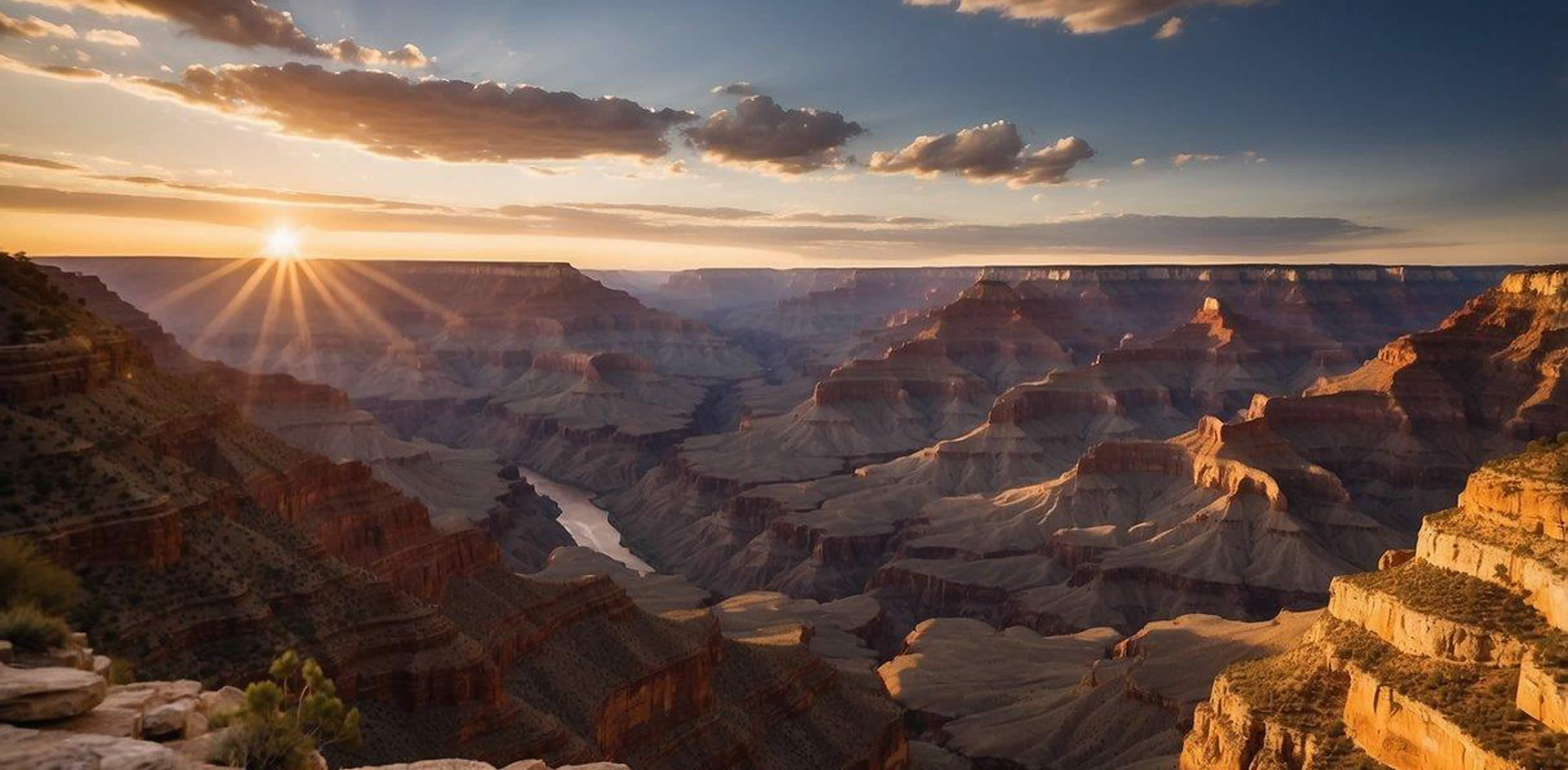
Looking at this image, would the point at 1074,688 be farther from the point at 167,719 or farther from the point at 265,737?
the point at 167,719

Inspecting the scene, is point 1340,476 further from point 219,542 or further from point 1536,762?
point 219,542

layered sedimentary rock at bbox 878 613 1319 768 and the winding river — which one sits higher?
layered sedimentary rock at bbox 878 613 1319 768

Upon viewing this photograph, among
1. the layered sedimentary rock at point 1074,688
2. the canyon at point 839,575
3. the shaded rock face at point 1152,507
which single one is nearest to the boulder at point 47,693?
the canyon at point 839,575

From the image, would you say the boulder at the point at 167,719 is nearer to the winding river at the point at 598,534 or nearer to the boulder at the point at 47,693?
the boulder at the point at 47,693

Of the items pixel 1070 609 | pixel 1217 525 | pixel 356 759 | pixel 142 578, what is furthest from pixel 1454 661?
pixel 1217 525

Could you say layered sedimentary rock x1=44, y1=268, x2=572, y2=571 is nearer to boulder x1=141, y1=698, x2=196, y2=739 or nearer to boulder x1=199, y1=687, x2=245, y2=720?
boulder x1=199, y1=687, x2=245, y2=720

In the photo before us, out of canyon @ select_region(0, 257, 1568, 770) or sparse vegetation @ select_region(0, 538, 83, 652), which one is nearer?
sparse vegetation @ select_region(0, 538, 83, 652)

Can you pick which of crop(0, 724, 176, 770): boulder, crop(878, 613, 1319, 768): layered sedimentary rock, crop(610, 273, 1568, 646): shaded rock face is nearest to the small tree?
crop(0, 724, 176, 770): boulder

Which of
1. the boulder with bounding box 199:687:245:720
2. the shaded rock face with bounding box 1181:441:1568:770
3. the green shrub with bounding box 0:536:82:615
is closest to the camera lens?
the boulder with bounding box 199:687:245:720
